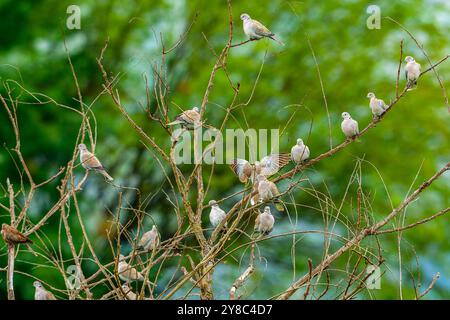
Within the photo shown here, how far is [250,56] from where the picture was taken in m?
15.8

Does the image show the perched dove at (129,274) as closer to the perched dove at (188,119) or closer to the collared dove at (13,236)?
the collared dove at (13,236)

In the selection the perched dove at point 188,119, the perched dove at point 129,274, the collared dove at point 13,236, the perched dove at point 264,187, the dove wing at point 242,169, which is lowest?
the perched dove at point 129,274

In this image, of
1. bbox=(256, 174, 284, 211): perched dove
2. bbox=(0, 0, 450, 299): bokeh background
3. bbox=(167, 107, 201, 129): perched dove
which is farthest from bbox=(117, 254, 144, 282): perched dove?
bbox=(0, 0, 450, 299): bokeh background

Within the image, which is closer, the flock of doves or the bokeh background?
the flock of doves

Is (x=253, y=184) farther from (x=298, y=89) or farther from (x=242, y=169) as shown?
(x=298, y=89)

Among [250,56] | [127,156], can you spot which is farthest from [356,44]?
[127,156]

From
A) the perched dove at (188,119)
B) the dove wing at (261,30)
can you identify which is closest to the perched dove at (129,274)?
the perched dove at (188,119)

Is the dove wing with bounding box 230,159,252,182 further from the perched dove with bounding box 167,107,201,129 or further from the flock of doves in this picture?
the perched dove with bounding box 167,107,201,129

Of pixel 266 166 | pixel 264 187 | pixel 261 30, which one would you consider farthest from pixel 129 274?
pixel 261 30

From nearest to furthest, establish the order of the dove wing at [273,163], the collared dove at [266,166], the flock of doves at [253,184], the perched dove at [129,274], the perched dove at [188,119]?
the perched dove at [129,274] < the flock of doves at [253,184] < the collared dove at [266,166] < the dove wing at [273,163] < the perched dove at [188,119]

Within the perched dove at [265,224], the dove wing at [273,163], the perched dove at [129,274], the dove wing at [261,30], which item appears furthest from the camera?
the dove wing at [261,30]

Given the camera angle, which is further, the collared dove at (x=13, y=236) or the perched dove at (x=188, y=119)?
the perched dove at (x=188, y=119)
